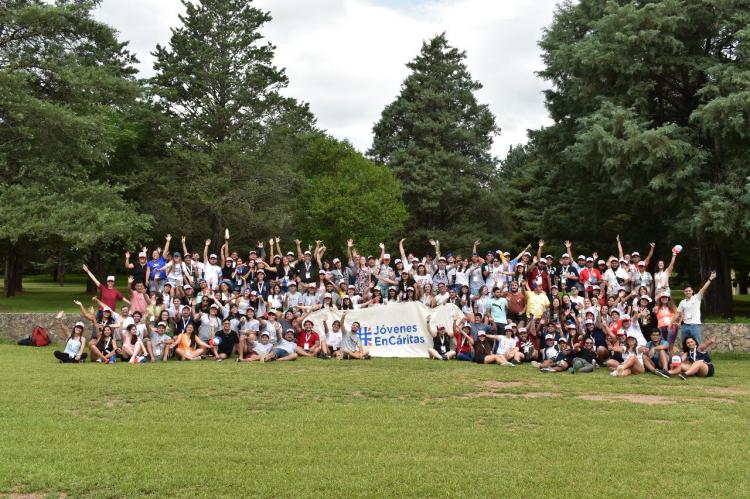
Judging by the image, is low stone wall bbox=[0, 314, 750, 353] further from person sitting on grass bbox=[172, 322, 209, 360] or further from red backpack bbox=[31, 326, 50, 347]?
person sitting on grass bbox=[172, 322, 209, 360]

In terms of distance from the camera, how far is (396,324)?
16938mm

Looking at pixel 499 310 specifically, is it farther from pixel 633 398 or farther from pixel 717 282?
pixel 717 282

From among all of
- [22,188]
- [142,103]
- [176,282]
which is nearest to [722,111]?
[176,282]

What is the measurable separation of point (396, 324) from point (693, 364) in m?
6.64

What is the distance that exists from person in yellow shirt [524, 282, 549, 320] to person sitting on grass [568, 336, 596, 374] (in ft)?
4.93

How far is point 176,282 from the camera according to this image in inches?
686

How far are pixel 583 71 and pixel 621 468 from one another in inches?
839

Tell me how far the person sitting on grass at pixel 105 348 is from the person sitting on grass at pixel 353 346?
5081 millimetres

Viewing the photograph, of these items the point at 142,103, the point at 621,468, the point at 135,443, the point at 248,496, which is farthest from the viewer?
the point at 142,103

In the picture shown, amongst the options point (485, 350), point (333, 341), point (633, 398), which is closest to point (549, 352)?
point (485, 350)

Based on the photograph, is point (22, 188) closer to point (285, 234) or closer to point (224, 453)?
point (285, 234)

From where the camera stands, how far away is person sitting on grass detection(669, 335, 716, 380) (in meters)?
13.4

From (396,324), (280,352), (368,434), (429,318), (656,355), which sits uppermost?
(429,318)

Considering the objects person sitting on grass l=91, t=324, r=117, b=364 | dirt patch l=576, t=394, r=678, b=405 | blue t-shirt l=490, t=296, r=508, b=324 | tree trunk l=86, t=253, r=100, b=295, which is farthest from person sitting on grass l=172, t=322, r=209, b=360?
tree trunk l=86, t=253, r=100, b=295
